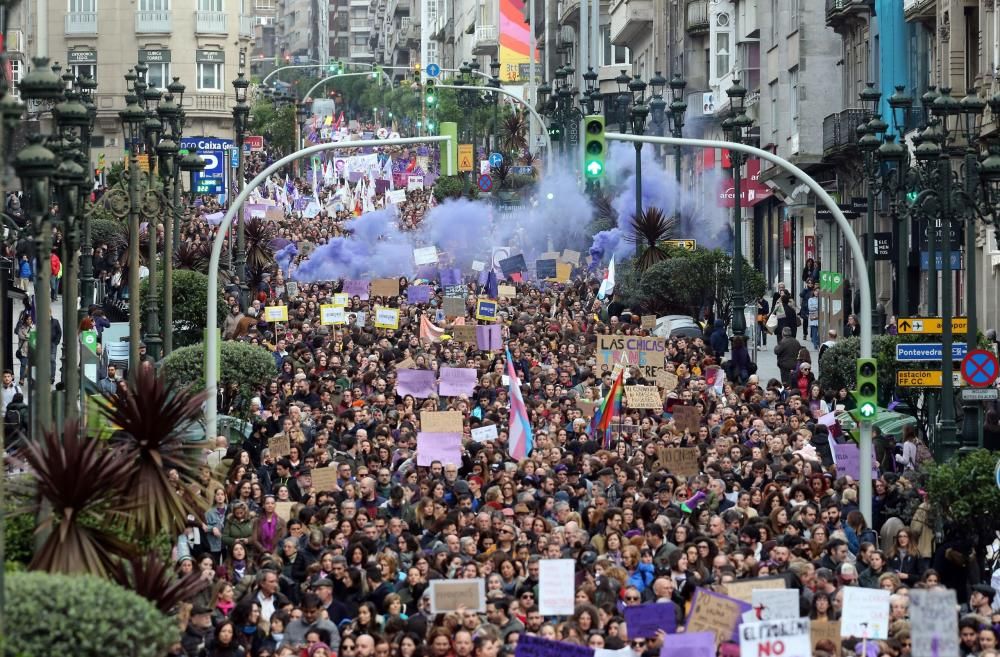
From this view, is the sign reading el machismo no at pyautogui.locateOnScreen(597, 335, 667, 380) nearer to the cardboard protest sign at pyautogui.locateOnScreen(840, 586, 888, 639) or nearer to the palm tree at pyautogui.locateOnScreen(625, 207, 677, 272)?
the palm tree at pyautogui.locateOnScreen(625, 207, 677, 272)

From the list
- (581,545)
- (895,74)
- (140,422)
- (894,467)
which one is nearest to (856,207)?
(895,74)

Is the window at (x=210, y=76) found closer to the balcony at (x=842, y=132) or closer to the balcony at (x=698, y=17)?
the balcony at (x=698, y=17)

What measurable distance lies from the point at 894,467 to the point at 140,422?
36.2 feet

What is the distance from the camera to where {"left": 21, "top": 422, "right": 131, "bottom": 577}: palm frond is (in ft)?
48.3

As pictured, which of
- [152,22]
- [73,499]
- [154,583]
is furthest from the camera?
[152,22]

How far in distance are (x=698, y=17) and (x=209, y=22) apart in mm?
37124

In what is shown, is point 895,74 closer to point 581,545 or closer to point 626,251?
point 626,251

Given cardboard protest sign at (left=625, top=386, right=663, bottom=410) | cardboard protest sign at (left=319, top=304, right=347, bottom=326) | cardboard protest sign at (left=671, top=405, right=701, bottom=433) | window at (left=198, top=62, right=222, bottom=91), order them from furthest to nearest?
1. window at (left=198, top=62, right=222, bottom=91)
2. cardboard protest sign at (left=319, top=304, right=347, bottom=326)
3. cardboard protest sign at (left=625, top=386, right=663, bottom=410)
4. cardboard protest sign at (left=671, top=405, right=701, bottom=433)

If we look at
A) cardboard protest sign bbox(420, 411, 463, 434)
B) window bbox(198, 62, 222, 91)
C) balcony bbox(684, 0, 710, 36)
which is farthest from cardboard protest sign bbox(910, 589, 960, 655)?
window bbox(198, 62, 222, 91)

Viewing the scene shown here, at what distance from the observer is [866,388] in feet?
74.8

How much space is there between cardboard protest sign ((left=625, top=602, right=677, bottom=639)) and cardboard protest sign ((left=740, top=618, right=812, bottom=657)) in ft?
4.19

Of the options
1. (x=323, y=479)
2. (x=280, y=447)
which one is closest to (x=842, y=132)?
(x=280, y=447)

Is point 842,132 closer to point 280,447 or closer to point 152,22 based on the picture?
point 280,447

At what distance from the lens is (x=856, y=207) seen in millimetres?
41219
